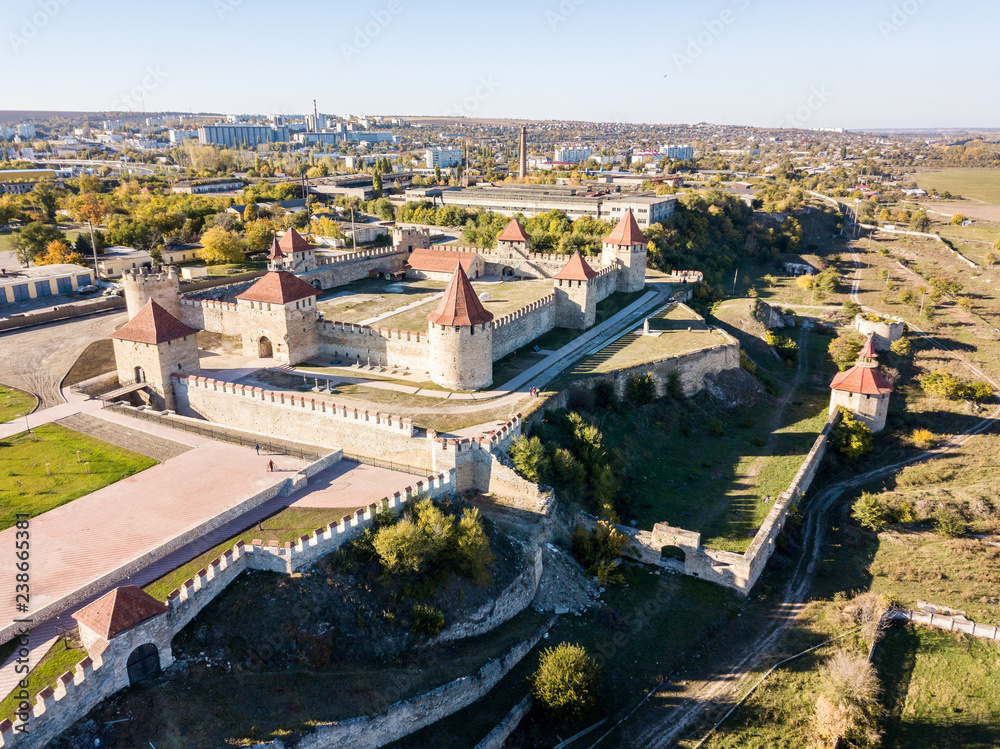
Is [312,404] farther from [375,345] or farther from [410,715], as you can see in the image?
[410,715]

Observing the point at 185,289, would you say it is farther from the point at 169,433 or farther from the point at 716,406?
the point at 716,406

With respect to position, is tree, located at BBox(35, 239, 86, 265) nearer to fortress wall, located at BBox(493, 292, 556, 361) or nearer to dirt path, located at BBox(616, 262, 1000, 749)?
fortress wall, located at BBox(493, 292, 556, 361)

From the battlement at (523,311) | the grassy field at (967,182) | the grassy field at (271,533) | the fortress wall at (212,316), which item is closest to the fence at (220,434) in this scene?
the grassy field at (271,533)

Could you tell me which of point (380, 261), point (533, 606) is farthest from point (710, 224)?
point (533, 606)

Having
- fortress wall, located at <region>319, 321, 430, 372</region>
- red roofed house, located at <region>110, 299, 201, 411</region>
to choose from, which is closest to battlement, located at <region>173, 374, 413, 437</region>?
red roofed house, located at <region>110, 299, 201, 411</region>

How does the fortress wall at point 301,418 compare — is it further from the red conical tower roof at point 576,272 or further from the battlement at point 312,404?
the red conical tower roof at point 576,272

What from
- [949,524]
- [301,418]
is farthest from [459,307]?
[949,524]
